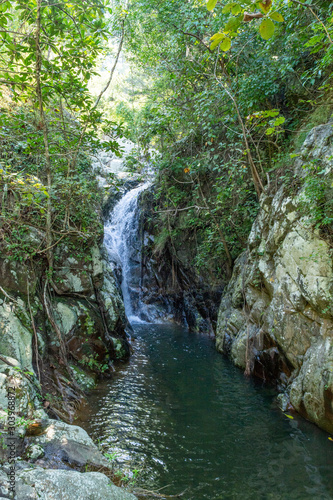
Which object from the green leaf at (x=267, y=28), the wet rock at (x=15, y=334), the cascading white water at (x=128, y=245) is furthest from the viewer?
the cascading white water at (x=128, y=245)

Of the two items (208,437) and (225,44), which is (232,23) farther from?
(208,437)

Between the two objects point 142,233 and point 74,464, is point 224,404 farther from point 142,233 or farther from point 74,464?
point 142,233

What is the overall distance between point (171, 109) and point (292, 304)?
711cm

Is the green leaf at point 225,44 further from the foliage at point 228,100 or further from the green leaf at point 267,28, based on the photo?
the foliage at point 228,100

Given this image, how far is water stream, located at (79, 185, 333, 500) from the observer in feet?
11.5

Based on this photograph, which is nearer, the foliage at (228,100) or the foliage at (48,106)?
the foliage at (48,106)

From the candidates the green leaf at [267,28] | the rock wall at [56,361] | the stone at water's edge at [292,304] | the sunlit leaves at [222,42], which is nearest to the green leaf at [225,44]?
the sunlit leaves at [222,42]

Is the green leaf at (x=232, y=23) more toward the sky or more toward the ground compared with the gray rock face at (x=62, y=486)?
more toward the sky

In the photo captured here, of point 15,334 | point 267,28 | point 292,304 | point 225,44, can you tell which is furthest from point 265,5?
point 15,334

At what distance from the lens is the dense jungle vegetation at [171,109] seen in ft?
16.1

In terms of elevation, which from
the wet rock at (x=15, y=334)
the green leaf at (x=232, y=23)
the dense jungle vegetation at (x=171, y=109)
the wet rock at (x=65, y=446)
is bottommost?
the wet rock at (x=65, y=446)

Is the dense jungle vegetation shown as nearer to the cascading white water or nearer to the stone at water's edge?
the stone at water's edge

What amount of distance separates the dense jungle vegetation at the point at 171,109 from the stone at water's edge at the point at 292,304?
66 centimetres

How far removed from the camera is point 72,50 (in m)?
5.15
